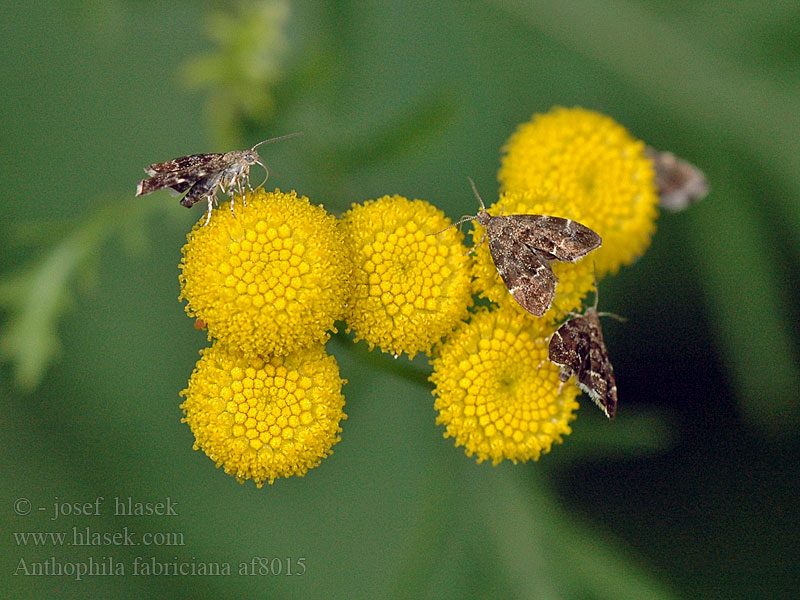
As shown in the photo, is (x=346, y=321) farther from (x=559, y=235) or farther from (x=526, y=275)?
(x=559, y=235)

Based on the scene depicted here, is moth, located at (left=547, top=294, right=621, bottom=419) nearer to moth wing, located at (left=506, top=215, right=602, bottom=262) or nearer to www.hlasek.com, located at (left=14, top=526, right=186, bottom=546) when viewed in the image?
moth wing, located at (left=506, top=215, right=602, bottom=262)

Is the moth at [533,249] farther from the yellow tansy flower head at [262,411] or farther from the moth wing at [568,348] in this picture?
the yellow tansy flower head at [262,411]

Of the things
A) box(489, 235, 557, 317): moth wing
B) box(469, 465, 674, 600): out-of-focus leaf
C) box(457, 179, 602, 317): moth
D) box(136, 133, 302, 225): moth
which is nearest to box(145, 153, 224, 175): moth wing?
box(136, 133, 302, 225): moth

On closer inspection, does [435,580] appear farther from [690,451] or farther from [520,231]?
[520,231]

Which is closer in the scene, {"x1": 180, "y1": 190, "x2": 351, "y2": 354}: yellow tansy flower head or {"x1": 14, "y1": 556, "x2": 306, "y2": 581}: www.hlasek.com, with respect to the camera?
{"x1": 180, "y1": 190, "x2": 351, "y2": 354}: yellow tansy flower head

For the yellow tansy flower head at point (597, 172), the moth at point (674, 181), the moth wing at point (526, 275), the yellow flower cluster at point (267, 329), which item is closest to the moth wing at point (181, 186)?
the yellow flower cluster at point (267, 329)

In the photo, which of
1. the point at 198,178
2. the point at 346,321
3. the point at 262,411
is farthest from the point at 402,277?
the point at 198,178

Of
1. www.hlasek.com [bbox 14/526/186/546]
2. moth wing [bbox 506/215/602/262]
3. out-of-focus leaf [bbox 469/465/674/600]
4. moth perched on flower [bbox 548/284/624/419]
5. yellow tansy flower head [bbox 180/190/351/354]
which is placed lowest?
www.hlasek.com [bbox 14/526/186/546]
